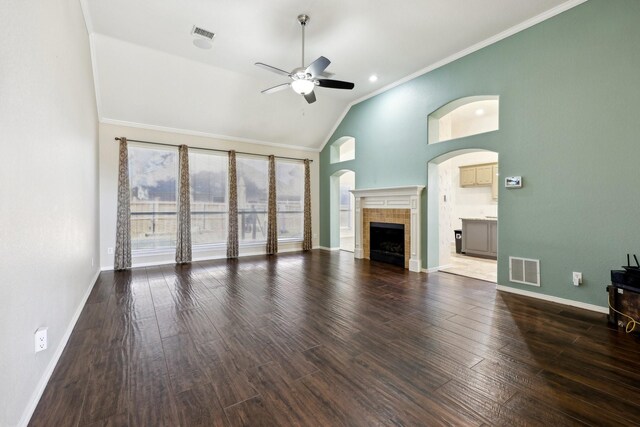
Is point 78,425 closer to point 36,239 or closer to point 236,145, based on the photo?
point 36,239

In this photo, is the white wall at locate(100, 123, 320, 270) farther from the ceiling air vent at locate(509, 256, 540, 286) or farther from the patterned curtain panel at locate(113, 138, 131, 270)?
the ceiling air vent at locate(509, 256, 540, 286)

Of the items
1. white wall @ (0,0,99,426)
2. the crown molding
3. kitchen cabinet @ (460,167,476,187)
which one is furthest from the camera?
kitchen cabinet @ (460,167,476,187)

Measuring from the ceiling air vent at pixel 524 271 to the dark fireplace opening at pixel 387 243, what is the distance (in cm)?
209

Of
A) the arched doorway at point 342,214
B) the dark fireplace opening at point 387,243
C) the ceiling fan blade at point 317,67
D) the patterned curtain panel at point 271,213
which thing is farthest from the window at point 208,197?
the ceiling fan blade at point 317,67

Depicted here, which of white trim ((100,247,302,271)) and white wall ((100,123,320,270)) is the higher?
white wall ((100,123,320,270))

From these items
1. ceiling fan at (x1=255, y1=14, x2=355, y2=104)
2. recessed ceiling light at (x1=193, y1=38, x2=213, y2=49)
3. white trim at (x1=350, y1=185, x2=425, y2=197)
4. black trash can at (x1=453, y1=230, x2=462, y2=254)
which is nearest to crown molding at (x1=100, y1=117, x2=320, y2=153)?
recessed ceiling light at (x1=193, y1=38, x2=213, y2=49)

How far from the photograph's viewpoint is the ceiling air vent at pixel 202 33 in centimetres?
399

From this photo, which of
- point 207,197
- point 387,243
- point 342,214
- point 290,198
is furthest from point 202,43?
point 342,214

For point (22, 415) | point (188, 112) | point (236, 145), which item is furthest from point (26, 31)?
point (236, 145)

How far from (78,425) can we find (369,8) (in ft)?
16.0

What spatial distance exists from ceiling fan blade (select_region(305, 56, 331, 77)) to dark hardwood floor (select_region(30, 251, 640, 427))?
3.07m

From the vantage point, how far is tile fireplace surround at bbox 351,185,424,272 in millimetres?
5352

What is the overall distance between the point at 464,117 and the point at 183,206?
7.72m

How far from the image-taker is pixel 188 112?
5.82 m
